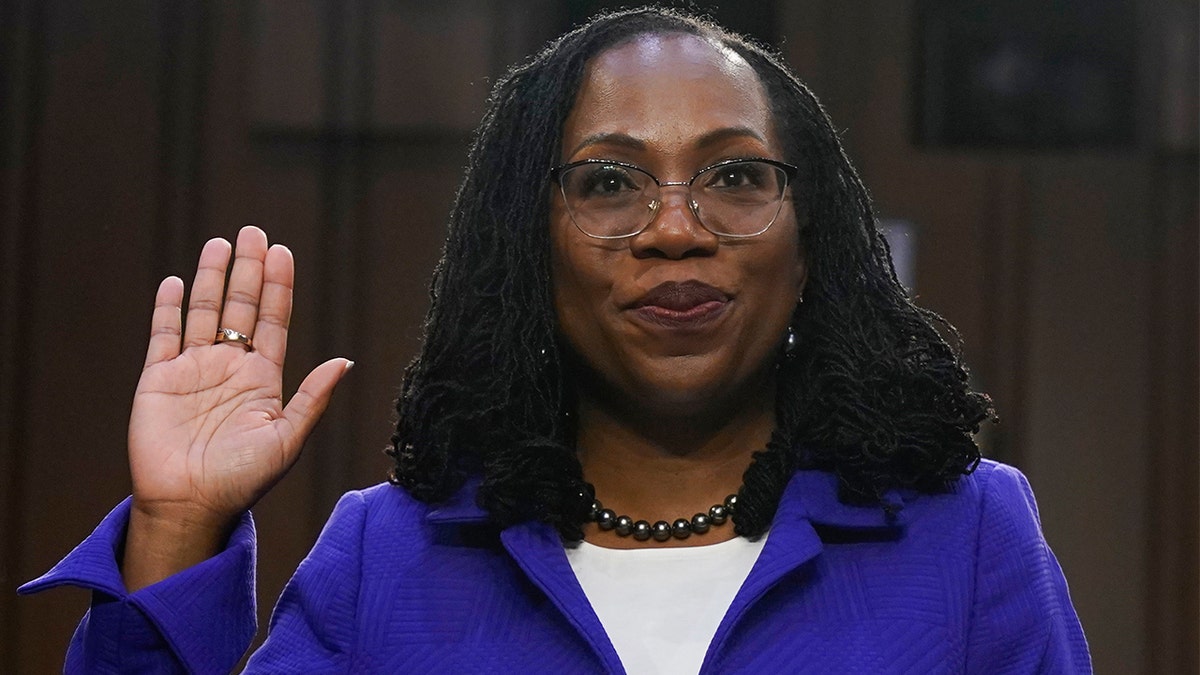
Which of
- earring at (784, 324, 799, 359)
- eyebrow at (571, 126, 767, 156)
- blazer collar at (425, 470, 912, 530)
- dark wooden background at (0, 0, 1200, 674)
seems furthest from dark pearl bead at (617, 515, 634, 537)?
dark wooden background at (0, 0, 1200, 674)

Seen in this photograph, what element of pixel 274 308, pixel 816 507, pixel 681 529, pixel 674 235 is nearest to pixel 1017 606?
pixel 816 507

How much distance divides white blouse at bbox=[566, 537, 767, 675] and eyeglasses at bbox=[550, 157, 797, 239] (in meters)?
0.31

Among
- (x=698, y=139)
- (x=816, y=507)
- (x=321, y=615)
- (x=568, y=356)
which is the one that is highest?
(x=698, y=139)

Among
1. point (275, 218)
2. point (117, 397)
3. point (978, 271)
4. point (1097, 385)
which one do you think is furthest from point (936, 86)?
point (117, 397)

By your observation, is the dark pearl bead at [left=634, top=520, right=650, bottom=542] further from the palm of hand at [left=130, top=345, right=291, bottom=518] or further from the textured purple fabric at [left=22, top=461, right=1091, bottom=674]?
the palm of hand at [left=130, top=345, right=291, bottom=518]

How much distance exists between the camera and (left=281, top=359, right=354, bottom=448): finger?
1.49 meters

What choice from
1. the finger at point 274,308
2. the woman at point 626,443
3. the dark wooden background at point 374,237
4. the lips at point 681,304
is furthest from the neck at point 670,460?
the dark wooden background at point 374,237

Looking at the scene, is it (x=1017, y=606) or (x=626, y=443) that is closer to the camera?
(x=1017, y=606)

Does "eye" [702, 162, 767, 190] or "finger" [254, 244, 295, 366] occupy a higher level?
"eye" [702, 162, 767, 190]

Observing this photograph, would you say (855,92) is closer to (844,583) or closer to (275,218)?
(275,218)

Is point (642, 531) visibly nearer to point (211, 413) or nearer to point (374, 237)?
point (211, 413)

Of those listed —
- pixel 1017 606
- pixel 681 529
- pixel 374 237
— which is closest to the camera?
pixel 1017 606

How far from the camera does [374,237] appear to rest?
248 cm

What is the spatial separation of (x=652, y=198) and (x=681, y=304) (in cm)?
11
